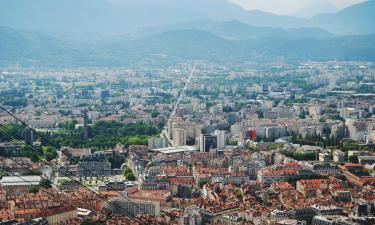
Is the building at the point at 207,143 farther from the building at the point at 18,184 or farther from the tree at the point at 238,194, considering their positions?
the building at the point at 18,184

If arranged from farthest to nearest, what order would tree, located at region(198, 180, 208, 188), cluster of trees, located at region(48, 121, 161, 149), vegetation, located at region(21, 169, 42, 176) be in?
cluster of trees, located at region(48, 121, 161, 149) → vegetation, located at region(21, 169, 42, 176) → tree, located at region(198, 180, 208, 188)

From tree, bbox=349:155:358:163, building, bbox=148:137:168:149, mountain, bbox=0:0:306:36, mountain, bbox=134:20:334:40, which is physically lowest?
tree, bbox=349:155:358:163

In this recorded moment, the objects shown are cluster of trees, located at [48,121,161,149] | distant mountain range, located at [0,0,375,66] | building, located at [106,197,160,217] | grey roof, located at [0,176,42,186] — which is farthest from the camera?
distant mountain range, located at [0,0,375,66]

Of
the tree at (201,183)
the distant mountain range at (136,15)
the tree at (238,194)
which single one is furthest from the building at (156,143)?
the distant mountain range at (136,15)

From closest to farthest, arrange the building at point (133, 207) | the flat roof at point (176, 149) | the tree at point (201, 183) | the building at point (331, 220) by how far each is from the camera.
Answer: the building at point (331, 220) → the building at point (133, 207) → the tree at point (201, 183) → the flat roof at point (176, 149)

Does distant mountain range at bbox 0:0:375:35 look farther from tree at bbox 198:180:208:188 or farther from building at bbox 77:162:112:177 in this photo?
tree at bbox 198:180:208:188

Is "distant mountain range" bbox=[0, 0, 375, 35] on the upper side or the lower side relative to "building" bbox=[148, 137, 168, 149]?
upper

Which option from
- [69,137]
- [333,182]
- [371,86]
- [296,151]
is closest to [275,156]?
[296,151]

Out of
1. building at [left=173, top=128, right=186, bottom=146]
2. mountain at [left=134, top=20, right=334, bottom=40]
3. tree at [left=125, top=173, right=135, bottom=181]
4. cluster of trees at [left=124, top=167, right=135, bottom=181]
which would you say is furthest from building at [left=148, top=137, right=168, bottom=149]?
mountain at [left=134, top=20, right=334, bottom=40]
